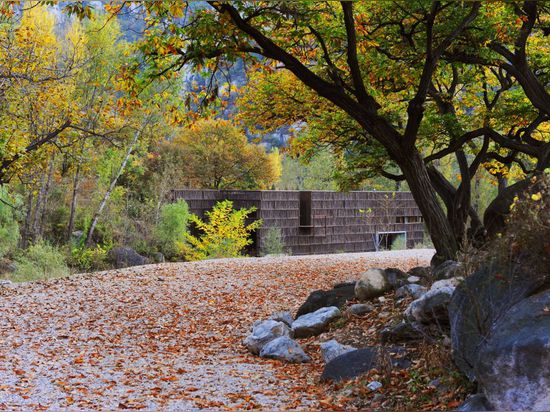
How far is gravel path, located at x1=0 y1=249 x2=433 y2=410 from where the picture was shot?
227 inches

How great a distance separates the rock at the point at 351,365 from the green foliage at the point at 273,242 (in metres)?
17.6

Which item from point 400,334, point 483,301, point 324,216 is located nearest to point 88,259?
point 324,216

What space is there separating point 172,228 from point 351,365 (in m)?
17.9

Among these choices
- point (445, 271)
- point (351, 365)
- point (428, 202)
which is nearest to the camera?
point (351, 365)

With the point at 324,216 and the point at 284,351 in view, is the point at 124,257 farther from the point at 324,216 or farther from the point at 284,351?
the point at 284,351

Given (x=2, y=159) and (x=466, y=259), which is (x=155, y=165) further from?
(x=466, y=259)

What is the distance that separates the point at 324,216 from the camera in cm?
2781

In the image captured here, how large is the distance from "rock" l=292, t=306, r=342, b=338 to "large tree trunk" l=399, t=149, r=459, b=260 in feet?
6.89

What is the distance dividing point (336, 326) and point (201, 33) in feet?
13.1

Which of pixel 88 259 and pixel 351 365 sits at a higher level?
pixel 88 259

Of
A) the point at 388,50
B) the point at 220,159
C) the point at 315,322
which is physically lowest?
the point at 315,322

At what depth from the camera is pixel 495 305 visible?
448cm

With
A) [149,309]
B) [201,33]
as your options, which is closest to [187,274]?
[149,309]

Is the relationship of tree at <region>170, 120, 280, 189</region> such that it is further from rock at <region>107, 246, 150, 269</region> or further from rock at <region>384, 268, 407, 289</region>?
rock at <region>384, 268, 407, 289</region>
